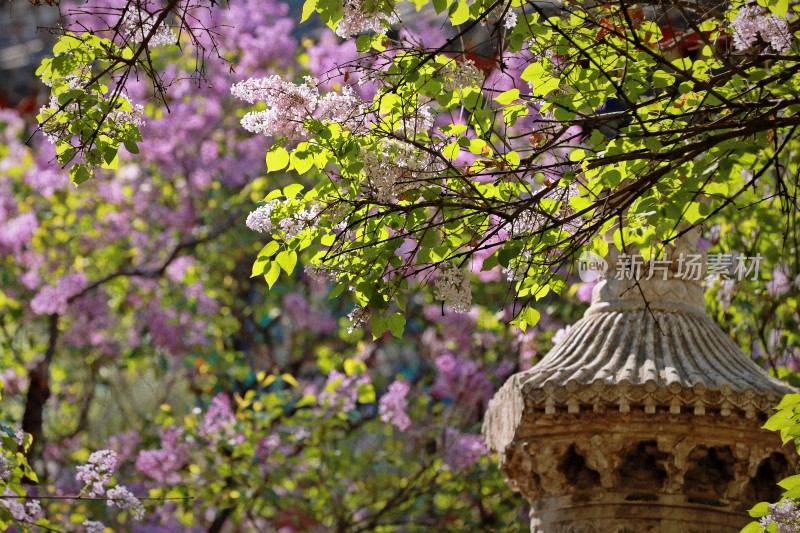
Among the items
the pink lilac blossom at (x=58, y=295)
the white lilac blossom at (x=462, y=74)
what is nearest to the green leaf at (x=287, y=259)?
the white lilac blossom at (x=462, y=74)

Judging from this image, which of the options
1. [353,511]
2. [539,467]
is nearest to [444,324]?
[353,511]

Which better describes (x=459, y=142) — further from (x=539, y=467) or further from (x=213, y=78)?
(x=213, y=78)

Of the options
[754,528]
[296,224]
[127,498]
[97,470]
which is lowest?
[754,528]

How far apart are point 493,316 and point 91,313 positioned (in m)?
3.65

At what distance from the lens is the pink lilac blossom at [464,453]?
36.8 ft

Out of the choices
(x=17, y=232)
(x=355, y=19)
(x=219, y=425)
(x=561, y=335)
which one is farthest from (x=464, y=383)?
(x=355, y=19)

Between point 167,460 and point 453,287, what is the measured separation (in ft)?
21.4

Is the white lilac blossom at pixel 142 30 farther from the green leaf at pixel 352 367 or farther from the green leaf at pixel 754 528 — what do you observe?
the green leaf at pixel 352 367

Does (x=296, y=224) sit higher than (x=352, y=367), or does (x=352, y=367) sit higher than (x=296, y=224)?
(x=352, y=367)

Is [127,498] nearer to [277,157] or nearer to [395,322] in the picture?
[395,322]

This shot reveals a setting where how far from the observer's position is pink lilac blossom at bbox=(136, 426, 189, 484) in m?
11.1

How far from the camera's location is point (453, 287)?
507 centimetres

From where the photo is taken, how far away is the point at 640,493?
6254mm

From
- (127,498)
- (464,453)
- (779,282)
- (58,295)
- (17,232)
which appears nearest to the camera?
(127,498)
